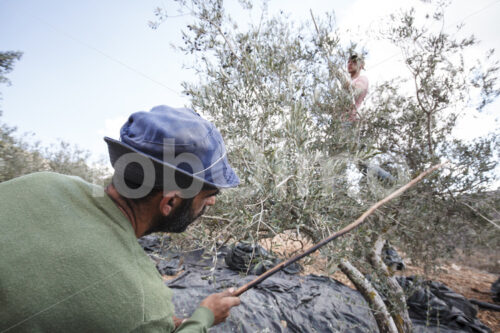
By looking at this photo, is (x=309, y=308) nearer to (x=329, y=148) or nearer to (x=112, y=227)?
(x=329, y=148)

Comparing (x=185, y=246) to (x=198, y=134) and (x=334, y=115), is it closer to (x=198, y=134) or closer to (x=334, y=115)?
(x=198, y=134)

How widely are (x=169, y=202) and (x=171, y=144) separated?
0.33 meters

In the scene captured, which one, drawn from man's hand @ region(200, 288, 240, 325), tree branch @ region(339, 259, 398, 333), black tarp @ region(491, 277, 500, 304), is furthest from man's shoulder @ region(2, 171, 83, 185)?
black tarp @ region(491, 277, 500, 304)

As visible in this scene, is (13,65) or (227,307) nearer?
(227,307)

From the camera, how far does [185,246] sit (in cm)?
326

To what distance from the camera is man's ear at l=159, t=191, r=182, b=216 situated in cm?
139

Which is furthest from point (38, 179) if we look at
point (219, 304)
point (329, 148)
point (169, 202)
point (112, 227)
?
point (329, 148)

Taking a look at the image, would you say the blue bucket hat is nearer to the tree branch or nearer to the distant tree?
the distant tree

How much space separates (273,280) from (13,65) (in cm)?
552

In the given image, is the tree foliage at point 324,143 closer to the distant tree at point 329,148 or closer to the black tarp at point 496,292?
the distant tree at point 329,148

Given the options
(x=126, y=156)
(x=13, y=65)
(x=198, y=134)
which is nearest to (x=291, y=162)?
(x=198, y=134)

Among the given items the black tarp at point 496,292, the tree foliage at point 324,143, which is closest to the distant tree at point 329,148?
the tree foliage at point 324,143

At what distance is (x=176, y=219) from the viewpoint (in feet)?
5.00

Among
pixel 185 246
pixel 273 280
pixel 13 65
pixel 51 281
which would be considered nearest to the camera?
pixel 51 281
